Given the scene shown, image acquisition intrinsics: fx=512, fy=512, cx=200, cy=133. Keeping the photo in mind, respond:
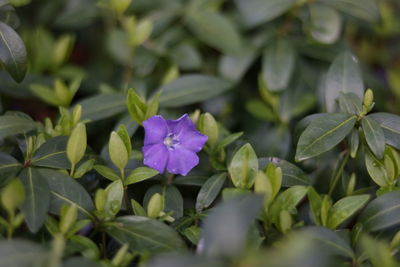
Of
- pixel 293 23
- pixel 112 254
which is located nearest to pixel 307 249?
pixel 112 254

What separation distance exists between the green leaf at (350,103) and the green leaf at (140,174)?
1.81 ft

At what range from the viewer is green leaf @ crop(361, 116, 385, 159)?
129 cm

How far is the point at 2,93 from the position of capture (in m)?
1.79

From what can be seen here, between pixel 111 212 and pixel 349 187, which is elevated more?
pixel 111 212

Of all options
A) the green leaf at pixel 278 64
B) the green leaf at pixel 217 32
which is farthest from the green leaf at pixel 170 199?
the green leaf at pixel 217 32

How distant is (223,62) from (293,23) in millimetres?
379

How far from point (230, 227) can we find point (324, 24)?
4.10 ft

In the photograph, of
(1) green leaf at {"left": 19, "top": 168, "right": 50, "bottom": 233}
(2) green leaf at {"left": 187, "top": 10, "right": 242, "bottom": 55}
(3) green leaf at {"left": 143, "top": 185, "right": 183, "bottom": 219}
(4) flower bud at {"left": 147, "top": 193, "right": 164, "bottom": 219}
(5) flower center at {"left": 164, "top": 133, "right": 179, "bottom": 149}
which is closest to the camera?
(1) green leaf at {"left": 19, "top": 168, "right": 50, "bottom": 233}

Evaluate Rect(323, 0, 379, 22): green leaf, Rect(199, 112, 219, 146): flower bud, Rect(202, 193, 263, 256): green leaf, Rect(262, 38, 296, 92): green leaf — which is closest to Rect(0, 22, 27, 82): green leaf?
Rect(199, 112, 219, 146): flower bud

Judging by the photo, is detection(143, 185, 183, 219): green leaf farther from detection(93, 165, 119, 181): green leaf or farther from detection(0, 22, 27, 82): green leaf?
detection(0, 22, 27, 82): green leaf

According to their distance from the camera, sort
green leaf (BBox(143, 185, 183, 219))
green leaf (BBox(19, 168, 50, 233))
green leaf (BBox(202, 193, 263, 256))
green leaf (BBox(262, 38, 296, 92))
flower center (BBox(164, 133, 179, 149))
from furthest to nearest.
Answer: green leaf (BBox(262, 38, 296, 92)) → flower center (BBox(164, 133, 179, 149)) → green leaf (BBox(143, 185, 183, 219)) → green leaf (BBox(19, 168, 50, 233)) → green leaf (BBox(202, 193, 263, 256))

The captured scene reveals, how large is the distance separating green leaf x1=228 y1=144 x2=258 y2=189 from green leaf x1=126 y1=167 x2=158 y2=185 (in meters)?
0.20

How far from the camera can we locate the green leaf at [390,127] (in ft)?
4.43

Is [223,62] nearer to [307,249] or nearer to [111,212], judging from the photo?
[111,212]
